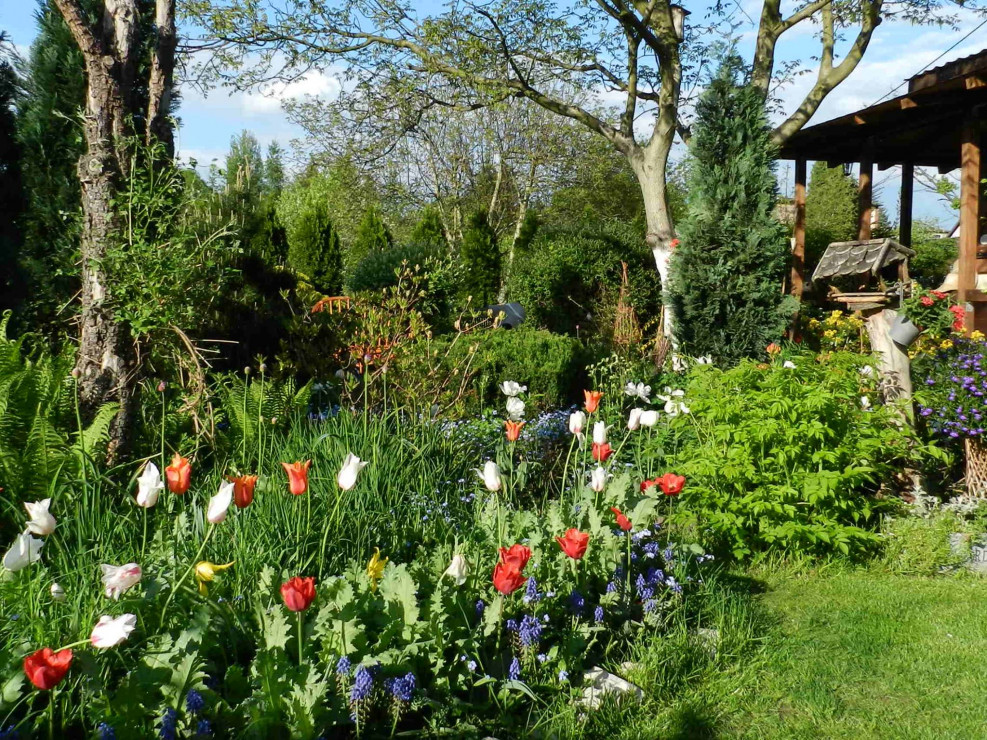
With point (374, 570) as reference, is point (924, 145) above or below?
above

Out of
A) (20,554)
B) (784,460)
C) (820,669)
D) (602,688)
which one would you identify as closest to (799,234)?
(784,460)

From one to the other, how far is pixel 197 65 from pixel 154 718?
11.5 meters

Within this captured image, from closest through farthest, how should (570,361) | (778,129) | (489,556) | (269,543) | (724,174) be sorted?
(269,543) < (489,556) < (570,361) < (724,174) < (778,129)

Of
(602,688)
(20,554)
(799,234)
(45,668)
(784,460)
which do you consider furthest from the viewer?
(799,234)

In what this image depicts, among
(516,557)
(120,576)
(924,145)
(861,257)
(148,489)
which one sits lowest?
(516,557)

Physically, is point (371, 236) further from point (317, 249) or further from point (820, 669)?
point (820, 669)

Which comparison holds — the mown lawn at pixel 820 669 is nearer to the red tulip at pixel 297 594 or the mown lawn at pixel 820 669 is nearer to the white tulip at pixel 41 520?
the red tulip at pixel 297 594

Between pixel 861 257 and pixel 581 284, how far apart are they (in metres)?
4.17

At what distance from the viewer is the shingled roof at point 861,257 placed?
870 cm

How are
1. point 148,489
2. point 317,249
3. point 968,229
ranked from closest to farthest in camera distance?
point 148,489
point 968,229
point 317,249

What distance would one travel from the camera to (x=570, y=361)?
7.37 m

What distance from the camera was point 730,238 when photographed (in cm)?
864

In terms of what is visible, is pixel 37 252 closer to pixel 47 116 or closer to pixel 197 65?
pixel 47 116

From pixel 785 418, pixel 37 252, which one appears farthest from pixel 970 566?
pixel 37 252
